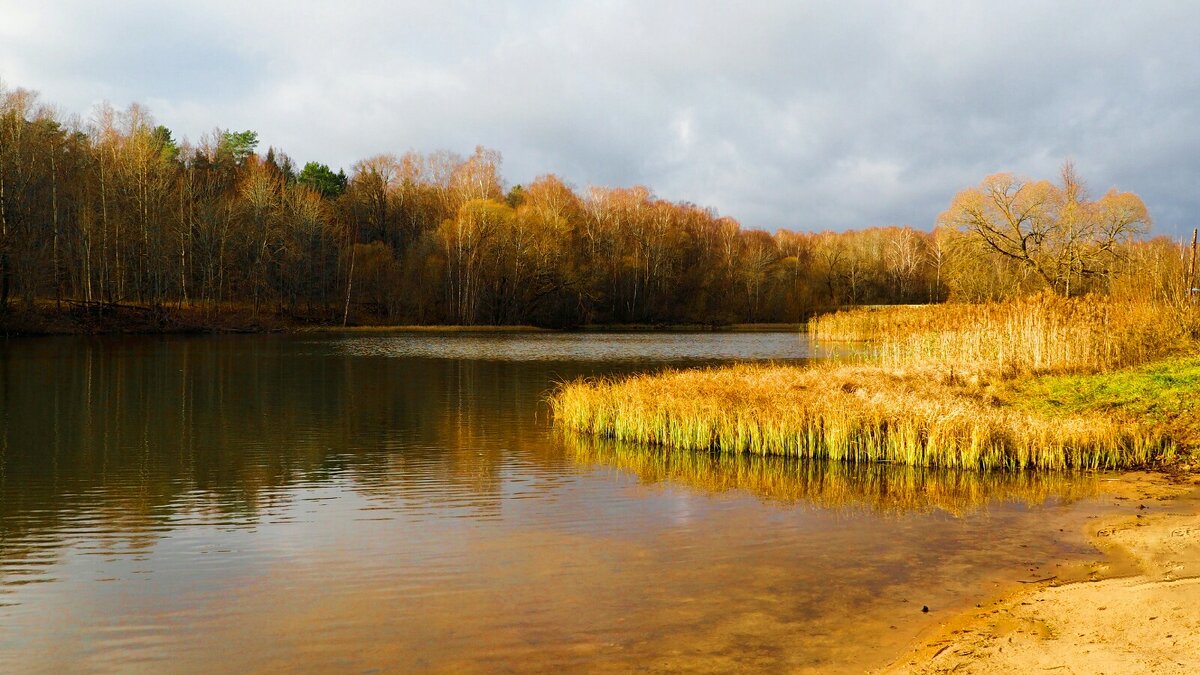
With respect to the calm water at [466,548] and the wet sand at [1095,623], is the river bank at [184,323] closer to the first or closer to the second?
the calm water at [466,548]

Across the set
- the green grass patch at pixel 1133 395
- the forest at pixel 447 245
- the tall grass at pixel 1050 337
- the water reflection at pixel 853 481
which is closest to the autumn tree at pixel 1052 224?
the forest at pixel 447 245

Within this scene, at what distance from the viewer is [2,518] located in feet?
38.0

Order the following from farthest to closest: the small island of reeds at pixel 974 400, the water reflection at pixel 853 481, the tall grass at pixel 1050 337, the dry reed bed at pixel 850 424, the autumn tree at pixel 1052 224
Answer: the autumn tree at pixel 1052 224
the tall grass at pixel 1050 337
the small island of reeds at pixel 974 400
the dry reed bed at pixel 850 424
the water reflection at pixel 853 481

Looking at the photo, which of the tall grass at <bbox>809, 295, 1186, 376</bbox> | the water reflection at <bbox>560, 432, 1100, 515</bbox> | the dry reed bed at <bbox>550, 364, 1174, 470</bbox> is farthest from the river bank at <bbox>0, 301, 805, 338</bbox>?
the water reflection at <bbox>560, 432, 1100, 515</bbox>

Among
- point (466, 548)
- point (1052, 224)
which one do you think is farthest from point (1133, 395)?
point (1052, 224)

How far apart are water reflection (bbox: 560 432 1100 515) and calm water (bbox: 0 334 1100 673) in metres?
0.08

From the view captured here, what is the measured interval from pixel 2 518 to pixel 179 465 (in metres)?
4.15

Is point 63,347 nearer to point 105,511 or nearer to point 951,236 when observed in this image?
point 105,511

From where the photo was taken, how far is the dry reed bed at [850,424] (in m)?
14.8

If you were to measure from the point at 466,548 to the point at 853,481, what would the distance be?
7.55 metres

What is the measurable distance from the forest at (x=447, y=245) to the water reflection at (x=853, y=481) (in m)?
19.3

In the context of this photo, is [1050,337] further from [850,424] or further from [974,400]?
[850,424]

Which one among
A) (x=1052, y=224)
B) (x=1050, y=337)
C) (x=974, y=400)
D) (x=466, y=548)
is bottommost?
(x=466, y=548)

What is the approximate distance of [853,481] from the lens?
14.4 m
